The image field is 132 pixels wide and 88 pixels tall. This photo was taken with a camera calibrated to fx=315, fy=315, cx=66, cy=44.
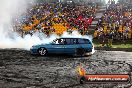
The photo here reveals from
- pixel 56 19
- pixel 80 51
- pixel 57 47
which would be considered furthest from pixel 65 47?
pixel 56 19

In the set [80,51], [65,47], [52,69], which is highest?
[65,47]

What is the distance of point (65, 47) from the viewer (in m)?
24.1

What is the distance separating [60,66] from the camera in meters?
19.5

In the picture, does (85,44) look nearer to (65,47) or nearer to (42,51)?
(65,47)

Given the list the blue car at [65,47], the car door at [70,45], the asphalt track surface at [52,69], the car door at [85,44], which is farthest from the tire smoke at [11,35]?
the asphalt track surface at [52,69]

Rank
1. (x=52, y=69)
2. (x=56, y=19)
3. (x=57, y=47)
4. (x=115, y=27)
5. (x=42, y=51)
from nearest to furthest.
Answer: (x=52, y=69), (x=57, y=47), (x=42, y=51), (x=115, y=27), (x=56, y=19)

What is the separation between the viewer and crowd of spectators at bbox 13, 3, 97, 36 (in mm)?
37416

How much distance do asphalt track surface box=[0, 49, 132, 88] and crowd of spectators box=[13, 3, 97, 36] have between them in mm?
13329

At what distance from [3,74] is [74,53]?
342 inches

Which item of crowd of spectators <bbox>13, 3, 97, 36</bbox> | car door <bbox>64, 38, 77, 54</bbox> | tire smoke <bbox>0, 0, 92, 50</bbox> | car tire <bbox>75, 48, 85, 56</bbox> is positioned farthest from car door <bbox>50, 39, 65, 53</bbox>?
crowd of spectators <bbox>13, 3, 97, 36</bbox>

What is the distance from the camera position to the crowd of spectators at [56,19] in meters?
37.4

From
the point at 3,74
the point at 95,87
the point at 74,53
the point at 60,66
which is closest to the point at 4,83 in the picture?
the point at 3,74

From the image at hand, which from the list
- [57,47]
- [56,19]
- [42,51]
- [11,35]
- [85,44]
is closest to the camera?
[57,47]

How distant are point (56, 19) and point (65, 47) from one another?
1783cm
